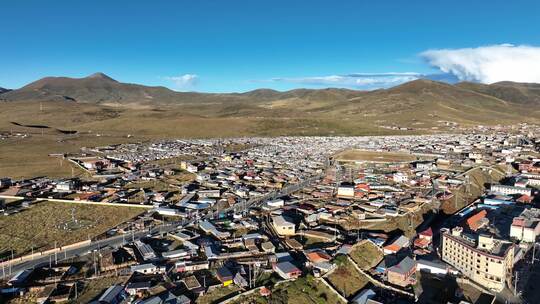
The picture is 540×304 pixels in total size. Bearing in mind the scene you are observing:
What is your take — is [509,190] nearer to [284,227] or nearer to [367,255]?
[367,255]

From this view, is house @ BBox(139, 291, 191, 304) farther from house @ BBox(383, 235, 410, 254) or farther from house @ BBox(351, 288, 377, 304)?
house @ BBox(383, 235, 410, 254)

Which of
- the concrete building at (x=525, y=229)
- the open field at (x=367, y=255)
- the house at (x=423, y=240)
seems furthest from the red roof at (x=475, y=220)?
the open field at (x=367, y=255)

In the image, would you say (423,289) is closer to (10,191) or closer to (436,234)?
(436,234)

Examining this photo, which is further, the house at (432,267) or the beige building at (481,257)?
the house at (432,267)

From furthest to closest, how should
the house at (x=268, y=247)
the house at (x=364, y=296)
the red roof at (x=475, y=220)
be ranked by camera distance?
the red roof at (x=475, y=220)
the house at (x=268, y=247)
the house at (x=364, y=296)

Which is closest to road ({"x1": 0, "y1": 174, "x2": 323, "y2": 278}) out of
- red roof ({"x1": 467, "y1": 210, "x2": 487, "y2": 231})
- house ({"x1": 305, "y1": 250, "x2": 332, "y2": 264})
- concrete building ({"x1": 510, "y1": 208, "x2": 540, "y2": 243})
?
house ({"x1": 305, "y1": 250, "x2": 332, "y2": 264})

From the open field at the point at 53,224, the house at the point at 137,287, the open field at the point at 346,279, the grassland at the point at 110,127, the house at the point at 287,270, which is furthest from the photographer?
the grassland at the point at 110,127

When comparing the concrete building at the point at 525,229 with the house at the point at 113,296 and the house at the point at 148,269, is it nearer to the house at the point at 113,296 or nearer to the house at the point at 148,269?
the house at the point at 148,269
